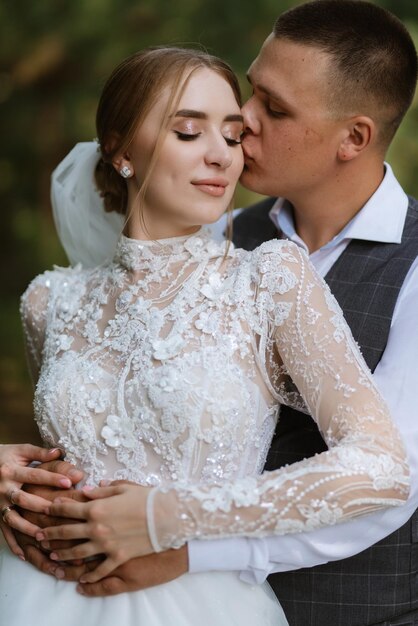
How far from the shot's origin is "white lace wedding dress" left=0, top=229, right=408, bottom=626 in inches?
77.2

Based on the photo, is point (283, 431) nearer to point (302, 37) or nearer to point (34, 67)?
point (302, 37)

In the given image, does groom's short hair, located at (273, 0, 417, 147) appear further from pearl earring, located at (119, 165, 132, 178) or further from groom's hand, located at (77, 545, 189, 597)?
groom's hand, located at (77, 545, 189, 597)

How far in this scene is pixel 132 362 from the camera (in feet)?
7.39

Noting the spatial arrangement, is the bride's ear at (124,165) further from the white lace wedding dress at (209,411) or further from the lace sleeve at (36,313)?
the lace sleeve at (36,313)

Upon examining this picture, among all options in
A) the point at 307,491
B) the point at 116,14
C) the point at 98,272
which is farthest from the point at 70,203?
the point at 116,14

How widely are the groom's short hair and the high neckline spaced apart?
679 mm

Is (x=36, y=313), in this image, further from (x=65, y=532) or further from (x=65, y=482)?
(x=65, y=532)

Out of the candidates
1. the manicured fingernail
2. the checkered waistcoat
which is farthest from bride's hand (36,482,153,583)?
the checkered waistcoat

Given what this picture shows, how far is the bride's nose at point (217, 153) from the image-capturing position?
7.63 ft

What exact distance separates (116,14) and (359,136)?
3206 millimetres

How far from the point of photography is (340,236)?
2.67 meters

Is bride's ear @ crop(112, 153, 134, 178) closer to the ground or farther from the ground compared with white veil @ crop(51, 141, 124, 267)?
farther from the ground

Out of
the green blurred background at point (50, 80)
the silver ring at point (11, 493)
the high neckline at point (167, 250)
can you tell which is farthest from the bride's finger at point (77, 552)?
the green blurred background at point (50, 80)

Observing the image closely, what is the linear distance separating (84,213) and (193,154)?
0.77 metres
